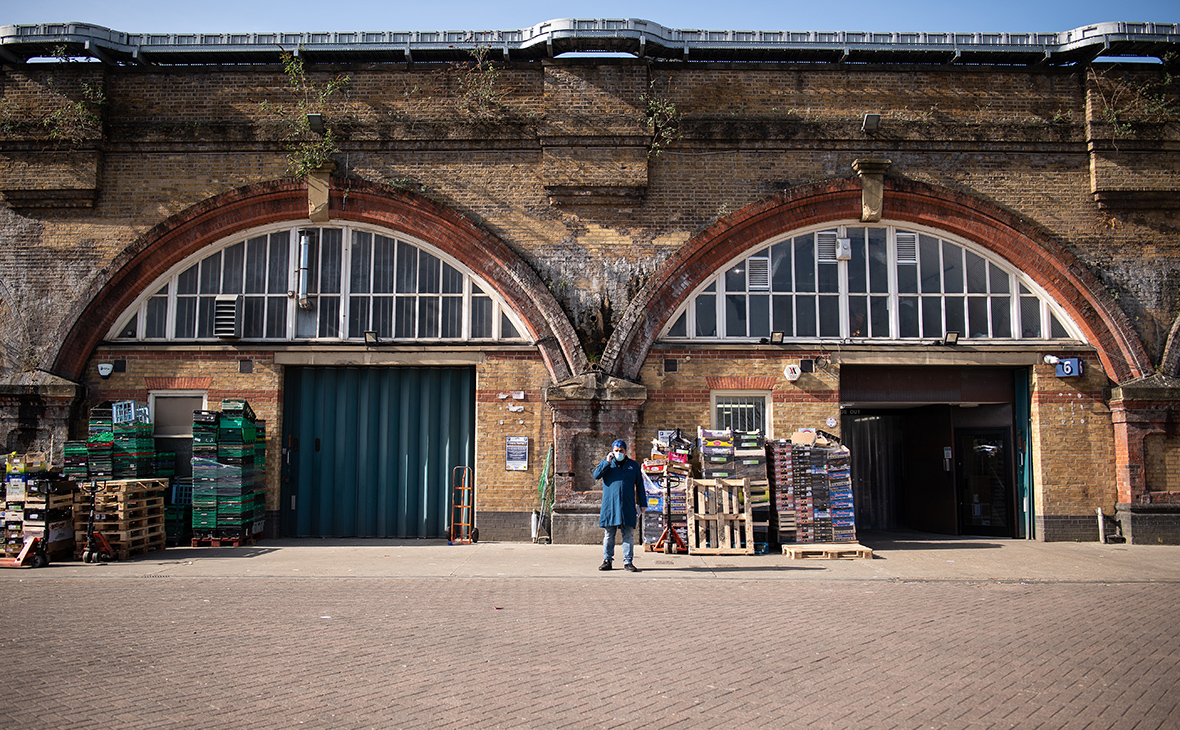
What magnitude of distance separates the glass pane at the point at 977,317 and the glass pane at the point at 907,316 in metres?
0.95

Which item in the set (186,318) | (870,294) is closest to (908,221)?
(870,294)

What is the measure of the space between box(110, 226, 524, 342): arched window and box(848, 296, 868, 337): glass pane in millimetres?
5872

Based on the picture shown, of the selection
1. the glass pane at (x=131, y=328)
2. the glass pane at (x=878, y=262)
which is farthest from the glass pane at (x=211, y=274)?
the glass pane at (x=878, y=262)

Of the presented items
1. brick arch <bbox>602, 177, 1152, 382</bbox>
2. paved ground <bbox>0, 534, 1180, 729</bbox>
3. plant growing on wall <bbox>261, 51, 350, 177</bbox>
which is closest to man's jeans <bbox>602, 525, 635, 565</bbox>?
paved ground <bbox>0, 534, 1180, 729</bbox>

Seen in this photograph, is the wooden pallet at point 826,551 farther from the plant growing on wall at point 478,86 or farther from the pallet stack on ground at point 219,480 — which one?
the plant growing on wall at point 478,86

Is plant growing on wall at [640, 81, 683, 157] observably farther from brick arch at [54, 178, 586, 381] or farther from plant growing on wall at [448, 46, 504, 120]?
brick arch at [54, 178, 586, 381]

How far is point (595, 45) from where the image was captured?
13.0 m

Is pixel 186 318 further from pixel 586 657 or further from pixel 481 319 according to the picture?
pixel 586 657

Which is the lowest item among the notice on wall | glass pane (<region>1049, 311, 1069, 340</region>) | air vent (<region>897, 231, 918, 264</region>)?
the notice on wall

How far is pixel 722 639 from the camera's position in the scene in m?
6.23

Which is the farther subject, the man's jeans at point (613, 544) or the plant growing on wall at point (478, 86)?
the plant growing on wall at point (478, 86)

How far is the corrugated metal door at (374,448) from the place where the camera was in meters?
13.2

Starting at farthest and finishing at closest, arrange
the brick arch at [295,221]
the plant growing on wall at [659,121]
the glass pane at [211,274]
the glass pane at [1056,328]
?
the glass pane at [211,274], the glass pane at [1056,328], the plant growing on wall at [659,121], the brick arch at [295,221]

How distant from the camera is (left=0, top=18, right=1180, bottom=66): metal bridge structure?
13133 millimetres
